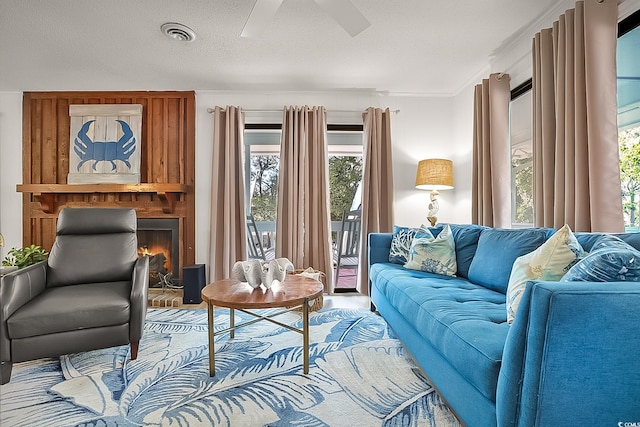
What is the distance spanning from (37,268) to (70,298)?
447 mm

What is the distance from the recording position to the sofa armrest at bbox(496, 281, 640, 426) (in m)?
0.93

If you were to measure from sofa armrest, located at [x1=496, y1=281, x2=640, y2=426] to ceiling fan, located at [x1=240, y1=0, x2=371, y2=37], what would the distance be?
1687 millimetres

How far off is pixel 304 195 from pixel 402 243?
134cm

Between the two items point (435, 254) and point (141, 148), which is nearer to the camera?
point (435, 254)

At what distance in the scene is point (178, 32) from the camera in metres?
2.59

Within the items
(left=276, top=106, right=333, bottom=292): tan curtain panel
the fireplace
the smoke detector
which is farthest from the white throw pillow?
the fireplace

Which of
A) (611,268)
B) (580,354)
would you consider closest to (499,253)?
(611,268)

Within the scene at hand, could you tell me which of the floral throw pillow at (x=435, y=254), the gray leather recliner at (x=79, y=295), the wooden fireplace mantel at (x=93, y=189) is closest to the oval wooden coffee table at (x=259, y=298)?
the gray leather recliner at (x=79, y=295)

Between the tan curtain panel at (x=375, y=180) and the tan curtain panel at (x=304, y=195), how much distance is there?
0.39 metres

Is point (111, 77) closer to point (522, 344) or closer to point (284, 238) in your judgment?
point (284, 238)

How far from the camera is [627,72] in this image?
2.05 meters

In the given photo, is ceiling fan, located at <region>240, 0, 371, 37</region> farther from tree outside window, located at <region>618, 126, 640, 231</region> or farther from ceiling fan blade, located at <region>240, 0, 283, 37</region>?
tree outside window, located at <region>618, 126, 640, 231</region>

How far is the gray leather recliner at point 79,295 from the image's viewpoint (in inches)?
74.2

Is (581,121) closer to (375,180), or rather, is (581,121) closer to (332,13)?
(332,13)
